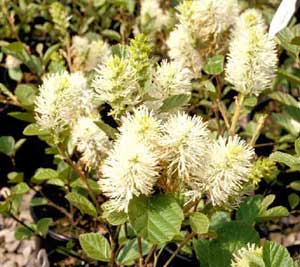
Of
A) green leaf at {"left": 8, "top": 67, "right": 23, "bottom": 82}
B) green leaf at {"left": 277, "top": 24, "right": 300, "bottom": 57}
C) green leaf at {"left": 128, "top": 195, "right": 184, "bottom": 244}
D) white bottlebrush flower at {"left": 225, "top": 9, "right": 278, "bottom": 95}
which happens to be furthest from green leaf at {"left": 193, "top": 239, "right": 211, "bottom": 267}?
green leaf at {"left": 8, "top": 67, "right": 23, "bottom": 82}

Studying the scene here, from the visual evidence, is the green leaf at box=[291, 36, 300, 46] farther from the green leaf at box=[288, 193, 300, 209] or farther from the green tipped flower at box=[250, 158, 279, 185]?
the green leaf at box=[288, 193, 300, 209]

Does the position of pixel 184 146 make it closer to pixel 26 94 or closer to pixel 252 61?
pixel 252 61

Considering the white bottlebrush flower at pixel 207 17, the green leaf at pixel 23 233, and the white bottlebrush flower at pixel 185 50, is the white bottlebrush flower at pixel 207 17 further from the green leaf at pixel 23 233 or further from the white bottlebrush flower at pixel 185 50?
the green leaf at pixel 23 233

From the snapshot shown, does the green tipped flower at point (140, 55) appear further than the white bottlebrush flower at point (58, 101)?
No

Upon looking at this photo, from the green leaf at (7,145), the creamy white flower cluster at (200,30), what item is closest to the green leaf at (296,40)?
the creamy white flower cluster at (200,30)

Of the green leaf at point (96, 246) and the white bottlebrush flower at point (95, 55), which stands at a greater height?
the white bottlebrush flower at point (95, 55)

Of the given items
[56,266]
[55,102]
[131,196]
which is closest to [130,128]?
[131,196]
